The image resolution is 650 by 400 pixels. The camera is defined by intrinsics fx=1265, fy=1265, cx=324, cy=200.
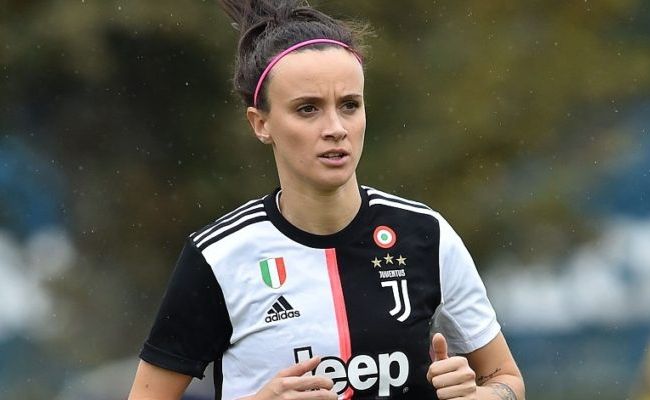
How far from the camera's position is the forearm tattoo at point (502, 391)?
3430 mm

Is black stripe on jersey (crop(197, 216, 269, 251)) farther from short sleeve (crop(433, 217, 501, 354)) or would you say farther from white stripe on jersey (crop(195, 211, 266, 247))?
short sleeve (crop(433, 217, 501, 354))

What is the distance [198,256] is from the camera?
338 centimetres

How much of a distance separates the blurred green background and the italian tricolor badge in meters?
4.39

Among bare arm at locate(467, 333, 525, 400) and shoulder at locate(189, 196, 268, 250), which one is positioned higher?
shoulder at locate(189, 196, 268, 250)

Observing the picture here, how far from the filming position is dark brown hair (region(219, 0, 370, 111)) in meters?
3.44

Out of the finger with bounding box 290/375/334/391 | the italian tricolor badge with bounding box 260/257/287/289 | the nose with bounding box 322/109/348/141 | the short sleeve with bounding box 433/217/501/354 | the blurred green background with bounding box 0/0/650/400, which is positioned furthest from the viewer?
the blurred green background with bounding box 0/0/650/400

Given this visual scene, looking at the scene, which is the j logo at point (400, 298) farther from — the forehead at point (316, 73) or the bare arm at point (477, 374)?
the forehead at point (316, 73)

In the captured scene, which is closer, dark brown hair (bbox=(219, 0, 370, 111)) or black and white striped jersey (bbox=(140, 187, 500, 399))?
black and white striped jersey (bbox=(140, 187, 500, 399))

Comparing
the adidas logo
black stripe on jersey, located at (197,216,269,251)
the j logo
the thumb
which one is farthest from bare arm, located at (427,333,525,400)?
black stripe on jersey, located at (197,216,269,251)

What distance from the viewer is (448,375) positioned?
312cm

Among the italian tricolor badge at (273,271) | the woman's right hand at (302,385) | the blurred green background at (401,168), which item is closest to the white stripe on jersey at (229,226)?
the italian tricolor badge at (273,271)

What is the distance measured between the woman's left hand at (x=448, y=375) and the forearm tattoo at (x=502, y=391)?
29cm

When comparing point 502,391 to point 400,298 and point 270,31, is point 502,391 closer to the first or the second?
point 400,298

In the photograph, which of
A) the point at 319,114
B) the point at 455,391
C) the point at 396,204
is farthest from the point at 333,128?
the point at 455,391
